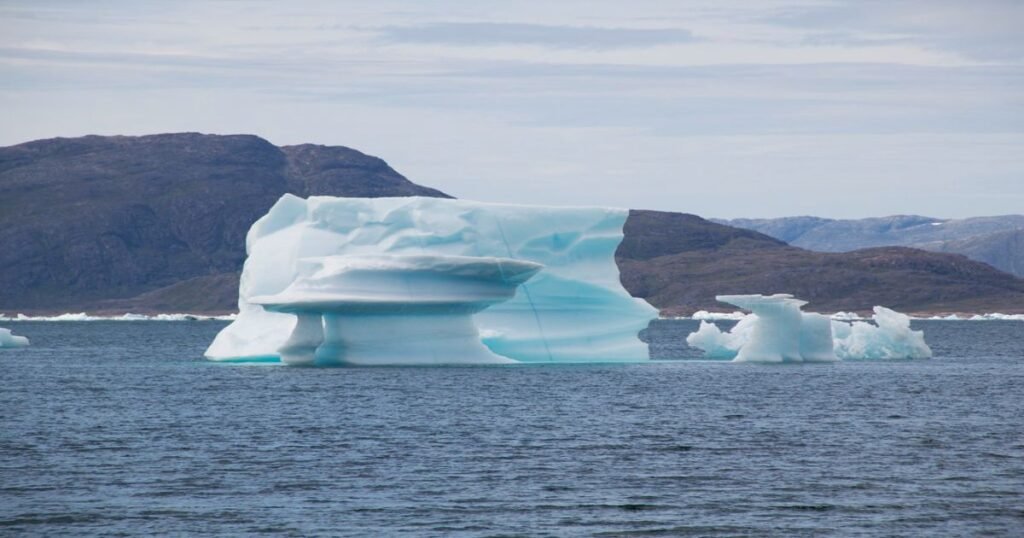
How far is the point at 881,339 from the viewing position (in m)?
60.8

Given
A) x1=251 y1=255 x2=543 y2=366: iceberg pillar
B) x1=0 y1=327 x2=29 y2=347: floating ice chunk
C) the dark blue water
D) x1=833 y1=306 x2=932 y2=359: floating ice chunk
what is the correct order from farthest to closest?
x1=0 y1=327 x2=29 y2=347: floating ice chunk < x1=833 y1=306 x2=932 y2=359: floating ice chunk < x1=251 y1=255 x2=543 y2=366: iceberg pillar < the dark blue water

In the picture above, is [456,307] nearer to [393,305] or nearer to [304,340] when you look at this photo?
[393,305]

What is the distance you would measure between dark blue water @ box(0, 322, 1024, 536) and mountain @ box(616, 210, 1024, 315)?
118m

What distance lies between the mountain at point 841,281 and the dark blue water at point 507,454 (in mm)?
117865

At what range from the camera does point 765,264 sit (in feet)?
602

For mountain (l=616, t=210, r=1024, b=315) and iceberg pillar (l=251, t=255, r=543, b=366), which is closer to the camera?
iceberg pillar (l=251, t=255, r=543, b=366)

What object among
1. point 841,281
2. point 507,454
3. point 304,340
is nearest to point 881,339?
point 304,340

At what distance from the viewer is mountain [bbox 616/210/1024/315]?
165m

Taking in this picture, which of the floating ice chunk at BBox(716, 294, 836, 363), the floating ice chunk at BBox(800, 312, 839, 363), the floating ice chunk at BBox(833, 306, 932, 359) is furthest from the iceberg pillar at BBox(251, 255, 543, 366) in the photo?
the floating ice chunk at BBox(833, 306, 932, 359)

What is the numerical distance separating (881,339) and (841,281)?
11222cm

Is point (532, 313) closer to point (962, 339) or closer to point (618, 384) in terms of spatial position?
point (618, 384)

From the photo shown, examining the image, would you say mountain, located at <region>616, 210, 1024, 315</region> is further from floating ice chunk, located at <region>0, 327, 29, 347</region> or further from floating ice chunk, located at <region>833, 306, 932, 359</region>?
floating ice chunk, located at <region>833, 306, 932, 359</region>

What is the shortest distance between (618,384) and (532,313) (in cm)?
429

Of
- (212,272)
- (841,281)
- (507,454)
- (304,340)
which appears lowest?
(507,454)
